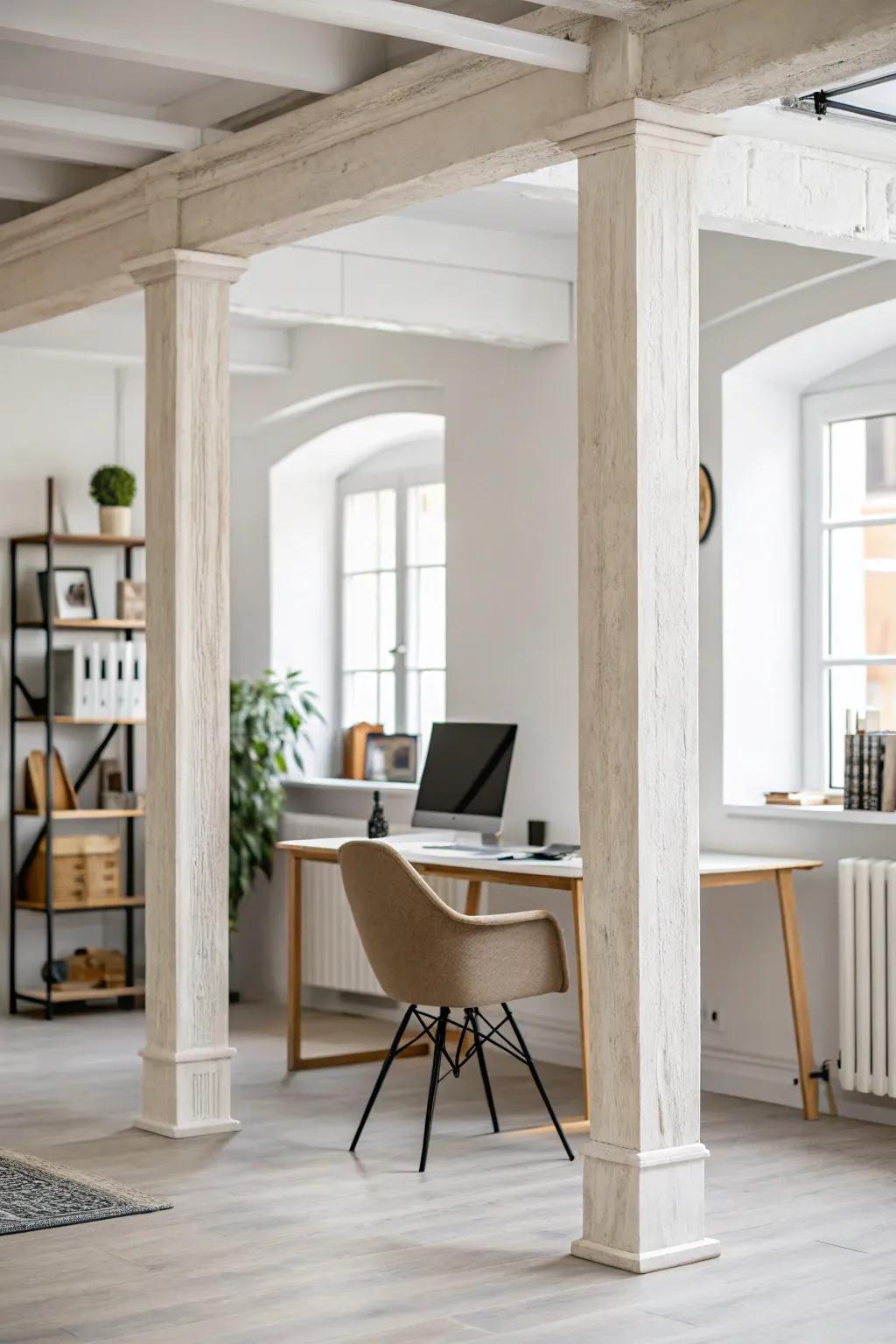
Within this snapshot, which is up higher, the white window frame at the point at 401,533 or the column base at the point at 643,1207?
the white window frame at the point at 401,533

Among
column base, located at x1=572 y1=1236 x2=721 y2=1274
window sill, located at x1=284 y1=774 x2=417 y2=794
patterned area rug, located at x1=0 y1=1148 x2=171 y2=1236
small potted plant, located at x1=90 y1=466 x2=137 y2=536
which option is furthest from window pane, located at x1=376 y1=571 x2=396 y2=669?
column base, located at x1=572 y1=1236 x2=721 y2=1274

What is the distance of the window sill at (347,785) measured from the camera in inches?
301

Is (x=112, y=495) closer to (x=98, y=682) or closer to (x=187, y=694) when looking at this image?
(x=98, y=682)

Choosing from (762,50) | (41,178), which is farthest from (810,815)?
(41,178)

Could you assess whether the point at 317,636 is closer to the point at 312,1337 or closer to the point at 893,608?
the point at 893,608

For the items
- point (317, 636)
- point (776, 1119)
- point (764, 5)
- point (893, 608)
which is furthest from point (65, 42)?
point (317, 636)

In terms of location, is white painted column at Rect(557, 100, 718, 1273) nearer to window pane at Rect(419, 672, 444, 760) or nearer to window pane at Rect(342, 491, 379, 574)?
window pane at Rect(419, 672, 444, 760)

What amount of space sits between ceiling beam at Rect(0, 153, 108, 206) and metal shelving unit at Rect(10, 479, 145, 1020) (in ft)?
7.64

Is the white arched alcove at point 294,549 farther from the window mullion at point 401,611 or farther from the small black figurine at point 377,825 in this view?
the small black figurine at point 377,825

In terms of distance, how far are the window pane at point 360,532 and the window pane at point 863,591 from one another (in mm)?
2669

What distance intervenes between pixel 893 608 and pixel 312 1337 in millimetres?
3467

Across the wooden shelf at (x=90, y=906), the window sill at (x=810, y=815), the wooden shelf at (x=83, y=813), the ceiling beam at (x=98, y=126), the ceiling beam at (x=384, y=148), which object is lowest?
the wooden shelf at (x=90, y=906)

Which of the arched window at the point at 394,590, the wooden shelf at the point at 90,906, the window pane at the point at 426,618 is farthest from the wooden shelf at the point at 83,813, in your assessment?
the window pane at the point at 426,618

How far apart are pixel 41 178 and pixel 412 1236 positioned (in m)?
3.41
